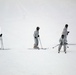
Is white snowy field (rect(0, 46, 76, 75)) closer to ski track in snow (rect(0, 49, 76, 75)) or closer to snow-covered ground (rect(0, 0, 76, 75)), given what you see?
ski track in snow (rect(0, 49, 76, 75))

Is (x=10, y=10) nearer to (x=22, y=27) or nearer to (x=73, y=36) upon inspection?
(x=22, y=27)

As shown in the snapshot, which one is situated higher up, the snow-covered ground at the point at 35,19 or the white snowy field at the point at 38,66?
the snow-covered ground at the point at 35,19

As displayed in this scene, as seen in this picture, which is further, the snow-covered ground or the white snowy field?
the snow-covered ground

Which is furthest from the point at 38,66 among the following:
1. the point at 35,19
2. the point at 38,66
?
the point at 35,19

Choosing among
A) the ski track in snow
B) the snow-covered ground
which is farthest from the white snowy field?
the snow-covered ground

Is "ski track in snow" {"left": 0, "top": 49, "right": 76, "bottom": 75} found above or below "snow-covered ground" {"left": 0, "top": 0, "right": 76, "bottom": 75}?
below

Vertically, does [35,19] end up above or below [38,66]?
above

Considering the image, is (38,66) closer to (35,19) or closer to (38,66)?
(38,66)

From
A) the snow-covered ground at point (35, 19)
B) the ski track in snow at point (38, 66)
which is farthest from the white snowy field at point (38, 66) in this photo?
the snow-covered ground at point (35, 19)

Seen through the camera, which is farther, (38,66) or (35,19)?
(35,19)

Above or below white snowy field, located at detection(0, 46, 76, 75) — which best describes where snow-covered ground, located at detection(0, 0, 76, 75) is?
above

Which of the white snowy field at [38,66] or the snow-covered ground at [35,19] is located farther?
the snow-covered ground at [35,19]

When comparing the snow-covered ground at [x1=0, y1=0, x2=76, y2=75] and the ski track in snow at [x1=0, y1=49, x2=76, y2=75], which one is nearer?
the ski track in snow at [x1=0, y1=49, x2=76, y2=75]

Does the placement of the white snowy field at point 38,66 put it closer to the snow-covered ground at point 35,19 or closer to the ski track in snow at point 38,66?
the ski track in snow at point 38,66
